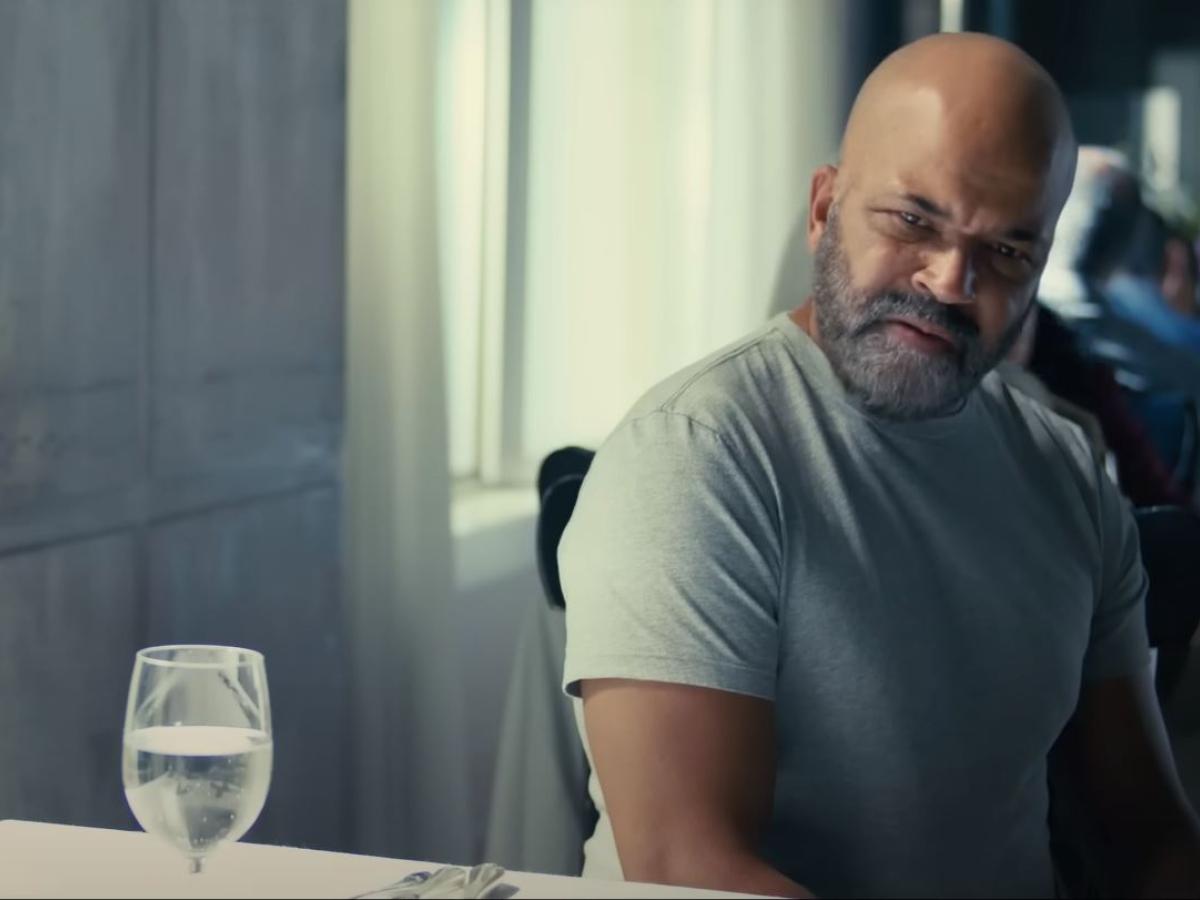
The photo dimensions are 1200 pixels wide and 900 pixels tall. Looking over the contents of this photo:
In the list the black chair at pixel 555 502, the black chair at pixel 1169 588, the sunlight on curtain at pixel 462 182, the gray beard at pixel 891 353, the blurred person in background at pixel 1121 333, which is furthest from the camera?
the sunlight on curtain at pixel 462 182

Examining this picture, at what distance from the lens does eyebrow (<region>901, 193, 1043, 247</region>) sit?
1.21 m

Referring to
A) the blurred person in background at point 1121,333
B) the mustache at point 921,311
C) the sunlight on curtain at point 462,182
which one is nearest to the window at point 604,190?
the sunlight on curtain at point 462,182

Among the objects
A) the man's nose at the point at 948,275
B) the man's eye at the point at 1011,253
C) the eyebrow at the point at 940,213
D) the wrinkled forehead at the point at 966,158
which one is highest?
the wrinkled forehead at the point at 966,158

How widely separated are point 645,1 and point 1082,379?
0.87 meters

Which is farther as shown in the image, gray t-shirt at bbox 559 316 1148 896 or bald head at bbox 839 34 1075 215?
bald head at bbox 839 34 1075 215

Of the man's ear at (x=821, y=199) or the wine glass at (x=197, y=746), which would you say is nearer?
the wine glass at (x=197, y=746)

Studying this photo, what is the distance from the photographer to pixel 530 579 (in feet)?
7.79

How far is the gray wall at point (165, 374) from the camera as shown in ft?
4.54

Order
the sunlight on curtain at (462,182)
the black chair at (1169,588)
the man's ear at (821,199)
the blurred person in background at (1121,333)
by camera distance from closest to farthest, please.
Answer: the man's ear at (821,199) < the black chair at (1169,588) < the blurred person in background at (1121,333) < the sunlight on curtain at (462,182)

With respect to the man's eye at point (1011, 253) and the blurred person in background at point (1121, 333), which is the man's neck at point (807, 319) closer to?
the man's eye at point (1011, 253)

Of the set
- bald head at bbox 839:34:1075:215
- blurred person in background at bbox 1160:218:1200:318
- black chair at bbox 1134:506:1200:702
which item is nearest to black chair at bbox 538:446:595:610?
bald head at bbox 839:34:1075:215

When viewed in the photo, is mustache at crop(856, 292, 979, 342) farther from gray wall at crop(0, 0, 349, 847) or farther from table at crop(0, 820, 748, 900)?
gray wall at crop(0, 0, 349, 847)

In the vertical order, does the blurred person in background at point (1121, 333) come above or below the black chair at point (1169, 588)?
above

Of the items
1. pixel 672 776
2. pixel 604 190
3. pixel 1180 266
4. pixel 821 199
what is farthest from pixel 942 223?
pixel 604 190
